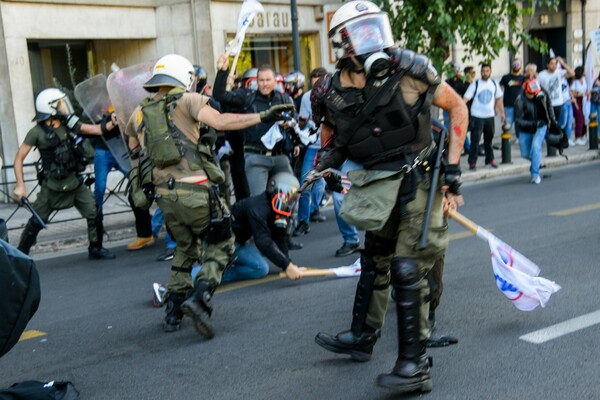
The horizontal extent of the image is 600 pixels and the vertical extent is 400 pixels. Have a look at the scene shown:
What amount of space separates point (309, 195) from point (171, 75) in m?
3.87

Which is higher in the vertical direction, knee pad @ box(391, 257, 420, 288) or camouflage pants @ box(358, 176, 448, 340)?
camouflage pants @ box(358, 176, 448, 340)

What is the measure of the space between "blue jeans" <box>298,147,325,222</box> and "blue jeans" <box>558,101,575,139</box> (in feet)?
27.6

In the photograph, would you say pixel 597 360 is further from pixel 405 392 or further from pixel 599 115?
pixel 599 115

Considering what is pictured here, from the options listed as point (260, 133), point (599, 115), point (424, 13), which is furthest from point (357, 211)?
point (599, 115)

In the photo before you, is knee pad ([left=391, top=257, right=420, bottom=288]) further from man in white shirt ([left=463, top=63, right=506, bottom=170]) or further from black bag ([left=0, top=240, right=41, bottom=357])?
man in white shirt ([left=463, top=63, right=506, bottom=170])

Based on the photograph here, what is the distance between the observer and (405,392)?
4355mm

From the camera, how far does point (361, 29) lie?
4348 mm

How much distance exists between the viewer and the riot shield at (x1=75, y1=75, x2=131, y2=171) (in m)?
8.58

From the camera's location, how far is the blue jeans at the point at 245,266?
7152mm

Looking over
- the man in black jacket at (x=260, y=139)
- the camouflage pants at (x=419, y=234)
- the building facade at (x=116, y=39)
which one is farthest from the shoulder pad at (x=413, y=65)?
the building facade at (x=116, y=39)

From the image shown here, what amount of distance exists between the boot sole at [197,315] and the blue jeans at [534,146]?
818 centimetres

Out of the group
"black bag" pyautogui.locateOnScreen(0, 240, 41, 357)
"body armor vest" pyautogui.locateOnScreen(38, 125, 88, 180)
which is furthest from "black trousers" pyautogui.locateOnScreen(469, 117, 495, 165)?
"black bag" pyautogui.locateOnScreen(0, 240, 41, 357)

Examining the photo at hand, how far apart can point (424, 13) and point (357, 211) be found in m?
9.53

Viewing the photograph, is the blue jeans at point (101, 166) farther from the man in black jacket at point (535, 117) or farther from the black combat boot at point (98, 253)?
the man in black jacket at point (535, 117)
